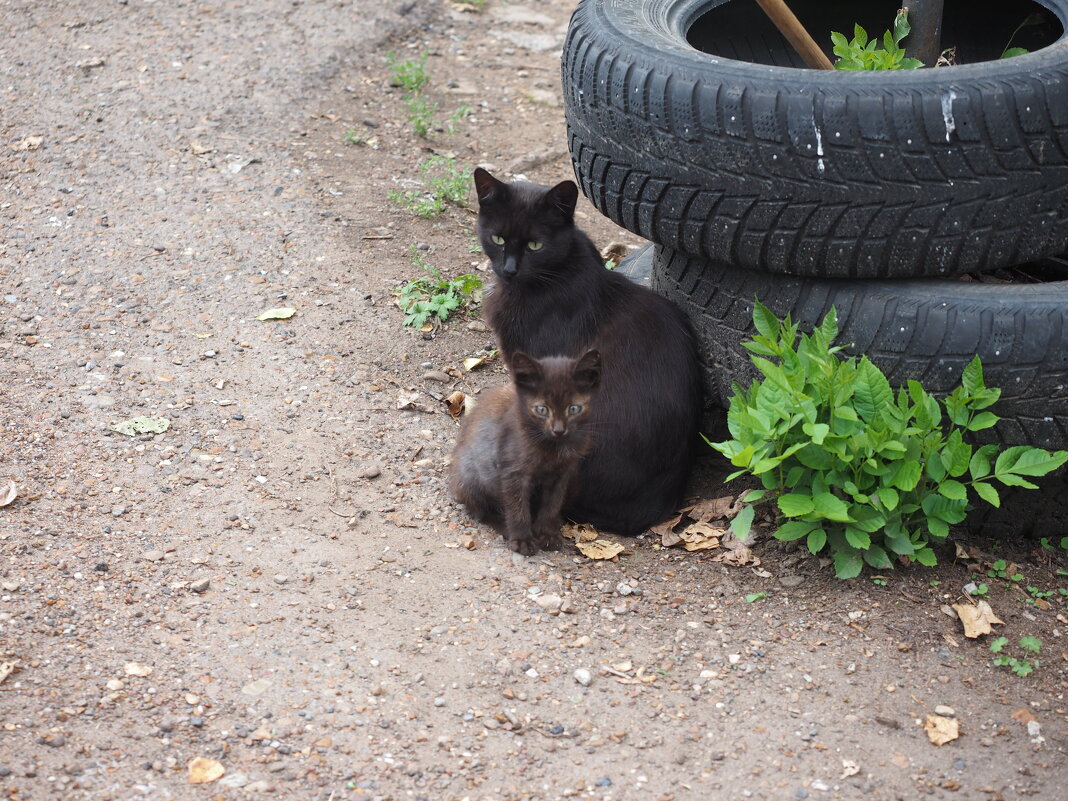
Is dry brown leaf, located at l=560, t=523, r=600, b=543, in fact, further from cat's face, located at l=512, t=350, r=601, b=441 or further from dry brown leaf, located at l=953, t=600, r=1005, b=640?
dry brown leaf, located at l=953, t=600, r=1005, b=640

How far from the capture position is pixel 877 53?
447 cm

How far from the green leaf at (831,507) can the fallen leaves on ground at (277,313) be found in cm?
283

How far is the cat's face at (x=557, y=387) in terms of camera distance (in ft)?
13.3

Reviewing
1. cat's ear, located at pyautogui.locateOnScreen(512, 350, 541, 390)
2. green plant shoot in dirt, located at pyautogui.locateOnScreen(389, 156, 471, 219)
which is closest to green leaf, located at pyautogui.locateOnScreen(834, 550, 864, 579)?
cat's ear, located at pyautogui.locateOnScreen(512, 350, 541, 390)

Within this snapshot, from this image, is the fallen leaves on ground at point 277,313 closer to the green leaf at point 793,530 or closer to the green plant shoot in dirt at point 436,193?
the green plant shoot in dirt at point 436,193

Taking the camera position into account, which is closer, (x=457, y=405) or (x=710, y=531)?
(x=710, y=531)

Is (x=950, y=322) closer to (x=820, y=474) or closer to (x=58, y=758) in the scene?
(x=820, y=474)

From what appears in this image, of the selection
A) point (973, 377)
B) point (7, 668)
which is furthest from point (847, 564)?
→ point (7, 668)

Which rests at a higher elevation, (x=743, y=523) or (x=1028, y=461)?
(x=1028, y=461)

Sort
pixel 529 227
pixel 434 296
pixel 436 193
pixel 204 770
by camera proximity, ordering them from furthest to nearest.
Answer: pixel 436 193
pixel 434 296
pixel 529 227
pixel 204 770

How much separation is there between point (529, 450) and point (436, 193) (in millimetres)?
2760

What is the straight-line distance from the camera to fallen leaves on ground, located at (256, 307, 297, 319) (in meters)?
5.40

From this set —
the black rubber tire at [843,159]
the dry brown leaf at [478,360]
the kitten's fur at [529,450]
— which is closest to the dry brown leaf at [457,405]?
the dry brown leaf at [478,360]

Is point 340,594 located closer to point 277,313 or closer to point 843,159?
point 277,313
